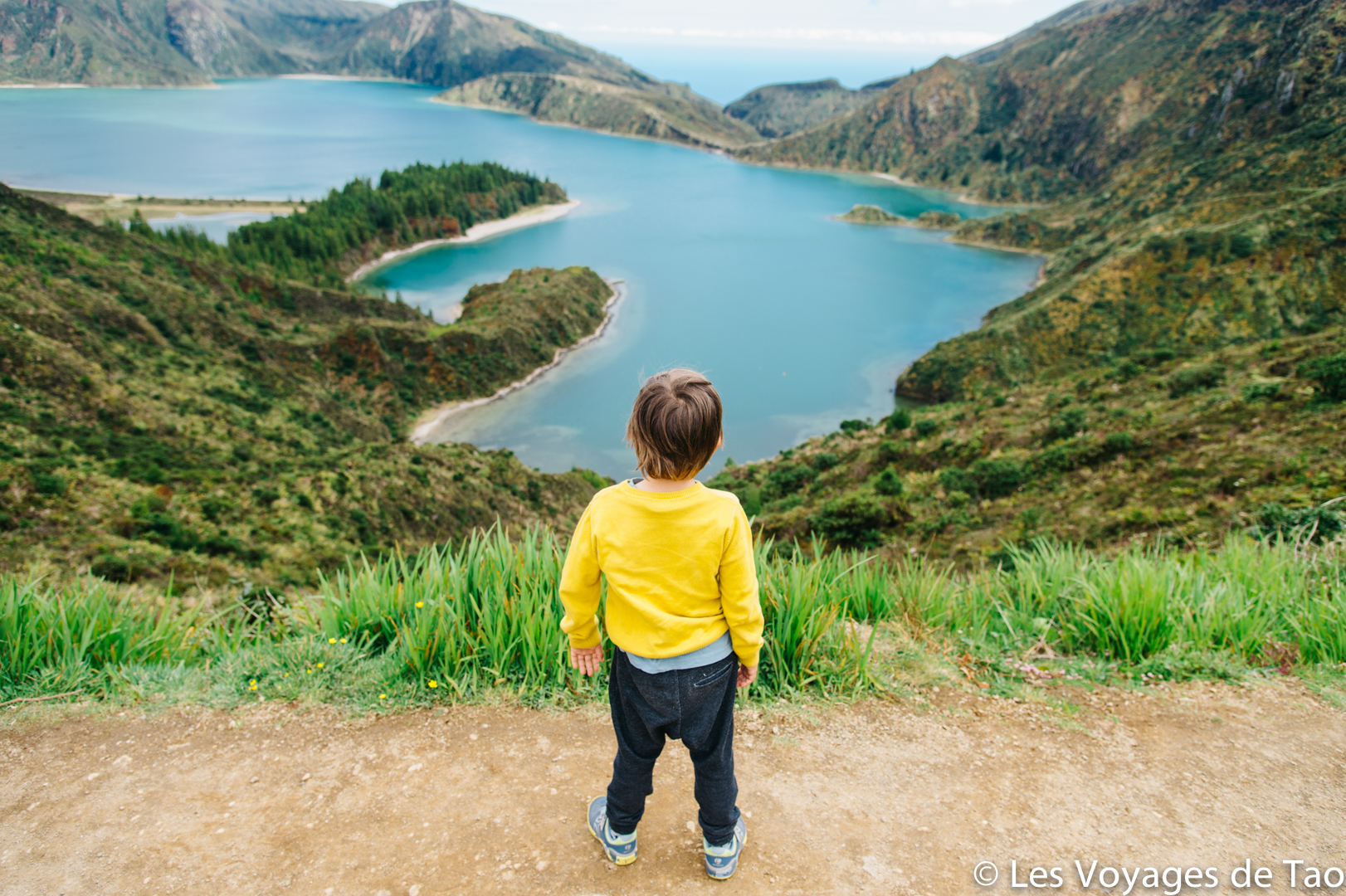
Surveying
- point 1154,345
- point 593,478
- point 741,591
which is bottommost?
point 593,478

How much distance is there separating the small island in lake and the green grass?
109 metres

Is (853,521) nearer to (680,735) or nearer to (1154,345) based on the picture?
(680,735)

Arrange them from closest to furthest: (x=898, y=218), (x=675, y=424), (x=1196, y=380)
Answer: (x=675, y=424) < (x=1196, y=380) < (x=898, y=218)

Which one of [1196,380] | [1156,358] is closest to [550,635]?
[1196,380]

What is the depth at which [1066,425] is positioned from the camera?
850 inches

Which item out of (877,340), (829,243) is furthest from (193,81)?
(877,340)

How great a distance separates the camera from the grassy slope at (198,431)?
16828 millimetres

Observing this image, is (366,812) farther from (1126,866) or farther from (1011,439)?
(1011,439)

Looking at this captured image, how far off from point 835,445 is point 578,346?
2901 cm

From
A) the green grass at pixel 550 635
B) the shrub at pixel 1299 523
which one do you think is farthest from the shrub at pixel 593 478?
the green grass at pixel 550 635

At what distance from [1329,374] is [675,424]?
74.7 ft

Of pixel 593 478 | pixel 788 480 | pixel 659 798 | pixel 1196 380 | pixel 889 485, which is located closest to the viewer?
pixel 659 798

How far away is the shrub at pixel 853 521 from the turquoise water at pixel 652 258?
6.54 metres

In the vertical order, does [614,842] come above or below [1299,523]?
above
